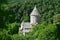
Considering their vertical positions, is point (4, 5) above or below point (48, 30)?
above

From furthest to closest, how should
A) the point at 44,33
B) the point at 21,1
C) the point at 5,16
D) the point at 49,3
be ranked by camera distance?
the point at 21,1 < the point at 49,3 < the point at 44,33 < the point at 5,16

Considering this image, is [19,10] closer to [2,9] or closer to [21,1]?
[21,1]

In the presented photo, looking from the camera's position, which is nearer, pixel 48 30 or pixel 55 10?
pixel 48 30

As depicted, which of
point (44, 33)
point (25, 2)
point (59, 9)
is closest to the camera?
point (44, 33)

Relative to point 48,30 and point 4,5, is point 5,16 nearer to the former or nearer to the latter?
point 4,5

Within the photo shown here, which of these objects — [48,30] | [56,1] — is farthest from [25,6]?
[48,30]

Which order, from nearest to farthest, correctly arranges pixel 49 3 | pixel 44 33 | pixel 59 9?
1. pixel 44 33
2. pixel 59 9
3. pixel 49 3

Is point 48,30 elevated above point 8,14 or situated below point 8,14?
below

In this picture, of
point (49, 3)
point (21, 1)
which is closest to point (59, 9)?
point (49, 3)

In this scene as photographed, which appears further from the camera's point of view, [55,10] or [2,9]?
[55,10]
